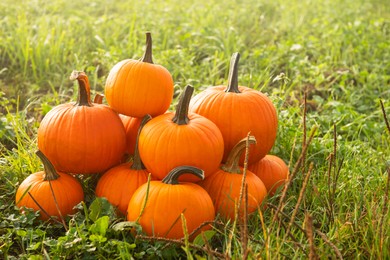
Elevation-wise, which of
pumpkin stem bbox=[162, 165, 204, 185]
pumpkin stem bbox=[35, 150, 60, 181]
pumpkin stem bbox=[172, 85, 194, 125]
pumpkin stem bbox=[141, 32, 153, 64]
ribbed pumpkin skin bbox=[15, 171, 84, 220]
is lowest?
ribbed pumpkin skin bbox=[15, 171, 84, 220]

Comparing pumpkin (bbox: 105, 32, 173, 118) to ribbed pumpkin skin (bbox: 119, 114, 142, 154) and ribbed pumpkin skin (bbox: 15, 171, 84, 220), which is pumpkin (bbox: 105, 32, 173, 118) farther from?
ribbed pumpkin skin (bbox: 15, 171, 84, 220)

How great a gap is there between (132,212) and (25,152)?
955 mm

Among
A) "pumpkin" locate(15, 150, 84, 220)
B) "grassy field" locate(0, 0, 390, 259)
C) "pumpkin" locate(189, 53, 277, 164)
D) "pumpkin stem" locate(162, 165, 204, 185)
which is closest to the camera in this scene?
"grassy field" locate(0, 0, 390, 259)

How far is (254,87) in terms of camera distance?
430cm

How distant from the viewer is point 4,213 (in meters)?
2.88

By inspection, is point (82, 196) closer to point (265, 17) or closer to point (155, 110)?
point (155, 110)

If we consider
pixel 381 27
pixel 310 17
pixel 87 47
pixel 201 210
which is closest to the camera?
pixel 201 210

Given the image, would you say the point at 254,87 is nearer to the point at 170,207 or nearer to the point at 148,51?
the point at 148,51

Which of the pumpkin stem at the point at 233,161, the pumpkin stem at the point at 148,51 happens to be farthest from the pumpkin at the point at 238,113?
the pumpkin stem at the point at 148,51

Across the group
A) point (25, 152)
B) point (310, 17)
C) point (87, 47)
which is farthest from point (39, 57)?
point (310, 17)

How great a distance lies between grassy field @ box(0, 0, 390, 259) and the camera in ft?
8.09

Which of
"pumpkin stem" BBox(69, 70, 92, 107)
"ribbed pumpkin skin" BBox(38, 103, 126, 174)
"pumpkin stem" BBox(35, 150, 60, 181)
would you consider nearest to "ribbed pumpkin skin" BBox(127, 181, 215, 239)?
"ribbed pumpkin skin" BBox(38, 103, 126, 174)

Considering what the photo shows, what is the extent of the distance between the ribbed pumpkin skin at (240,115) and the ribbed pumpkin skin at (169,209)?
47cm

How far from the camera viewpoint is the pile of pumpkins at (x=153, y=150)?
2594 millimetres
